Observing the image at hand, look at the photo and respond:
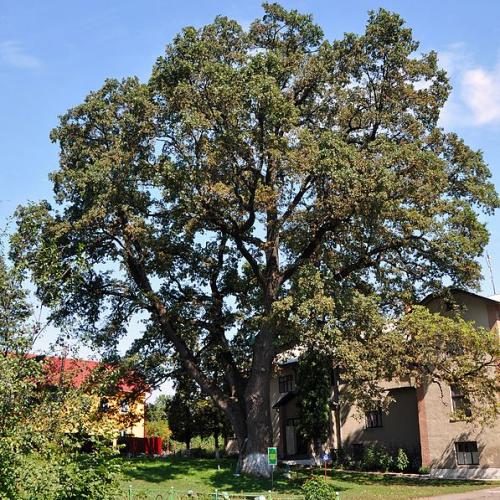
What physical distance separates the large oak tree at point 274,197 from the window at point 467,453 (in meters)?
7.53

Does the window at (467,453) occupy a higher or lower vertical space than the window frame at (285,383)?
lower

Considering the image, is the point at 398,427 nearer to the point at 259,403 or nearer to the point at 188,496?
the point at 259,403

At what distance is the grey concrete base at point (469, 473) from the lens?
28.0 m

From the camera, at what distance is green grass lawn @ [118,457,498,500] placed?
2181 cm

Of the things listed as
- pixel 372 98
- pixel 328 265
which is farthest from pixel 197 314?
pixel 372 98

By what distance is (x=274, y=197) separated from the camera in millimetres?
24391

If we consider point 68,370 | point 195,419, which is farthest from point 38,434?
point 195,419

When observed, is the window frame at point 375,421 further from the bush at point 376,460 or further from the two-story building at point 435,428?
the bush at point 376,460

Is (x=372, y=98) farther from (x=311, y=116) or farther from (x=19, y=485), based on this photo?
(x=19, y=485)

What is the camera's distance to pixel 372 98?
1026 inches

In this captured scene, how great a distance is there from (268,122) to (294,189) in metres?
3.75

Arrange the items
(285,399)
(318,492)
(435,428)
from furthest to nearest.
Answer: (285,399) < (435,428) < (318,492)

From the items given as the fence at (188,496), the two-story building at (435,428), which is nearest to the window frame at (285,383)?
the two-story building at (435,428)

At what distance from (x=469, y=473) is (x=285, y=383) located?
17567mm
